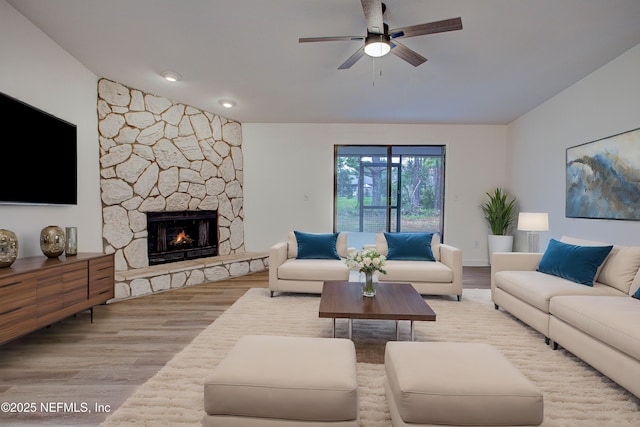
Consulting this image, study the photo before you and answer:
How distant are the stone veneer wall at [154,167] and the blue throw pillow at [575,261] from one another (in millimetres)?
4626

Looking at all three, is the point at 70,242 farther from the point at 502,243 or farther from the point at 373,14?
the point at 502,243

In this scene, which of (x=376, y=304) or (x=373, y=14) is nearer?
(x=373, y=14)

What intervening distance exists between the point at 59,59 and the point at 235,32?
6.32ft

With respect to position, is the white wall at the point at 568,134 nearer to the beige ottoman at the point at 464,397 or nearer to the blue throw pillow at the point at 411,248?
the blue throw pillow at the point at 411,248

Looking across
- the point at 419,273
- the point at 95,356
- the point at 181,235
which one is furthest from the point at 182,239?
the point at 419,273

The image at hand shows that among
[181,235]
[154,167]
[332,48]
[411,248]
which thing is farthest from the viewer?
[181,235]

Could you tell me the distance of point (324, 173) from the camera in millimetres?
5961

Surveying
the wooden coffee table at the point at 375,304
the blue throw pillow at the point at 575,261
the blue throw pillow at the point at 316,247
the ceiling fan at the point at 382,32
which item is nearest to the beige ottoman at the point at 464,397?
the wooden coffee table at the point at 375,304

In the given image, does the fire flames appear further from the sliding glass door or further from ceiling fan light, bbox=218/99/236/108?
the sliding glass door

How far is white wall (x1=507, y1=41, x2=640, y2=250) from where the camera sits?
10.6 ft

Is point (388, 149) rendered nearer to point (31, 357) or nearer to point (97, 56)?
point (97, 56)

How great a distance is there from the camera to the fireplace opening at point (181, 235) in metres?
4.55

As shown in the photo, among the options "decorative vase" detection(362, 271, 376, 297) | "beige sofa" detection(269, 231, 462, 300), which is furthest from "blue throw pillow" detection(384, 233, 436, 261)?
"decorative vase" detection(362, 271, 376, 297)

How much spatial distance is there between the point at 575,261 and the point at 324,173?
4011 mm
